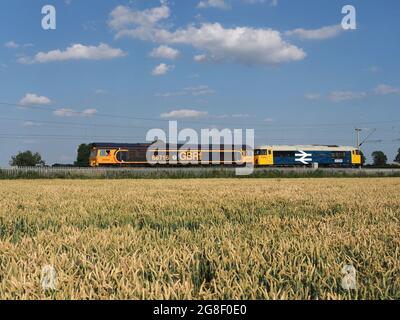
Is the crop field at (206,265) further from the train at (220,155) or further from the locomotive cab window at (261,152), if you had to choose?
the locomotive cab window at (261,152)

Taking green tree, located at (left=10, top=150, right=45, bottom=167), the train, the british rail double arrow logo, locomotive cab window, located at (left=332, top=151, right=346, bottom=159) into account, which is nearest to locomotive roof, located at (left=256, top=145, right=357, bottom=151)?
the train

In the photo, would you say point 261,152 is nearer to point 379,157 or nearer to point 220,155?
point 220,155

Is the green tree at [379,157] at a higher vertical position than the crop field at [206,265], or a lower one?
higher

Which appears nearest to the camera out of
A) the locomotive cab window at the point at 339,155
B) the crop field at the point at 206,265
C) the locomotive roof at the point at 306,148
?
the crop field at the point at 206,265

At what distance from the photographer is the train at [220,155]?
58531 millimetres

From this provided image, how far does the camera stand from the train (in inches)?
2304

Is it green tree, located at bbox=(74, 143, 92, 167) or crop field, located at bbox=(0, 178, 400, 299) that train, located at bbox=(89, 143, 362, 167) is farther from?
green tree, located at bbox=(74, 143, 92, 167)

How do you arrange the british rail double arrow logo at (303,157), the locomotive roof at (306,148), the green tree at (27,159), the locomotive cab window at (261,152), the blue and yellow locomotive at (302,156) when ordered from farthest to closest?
the green tree at (27,159) < the locomotive roof at (306,148) < the locomotive cab window at (261,152) < the blue and yellow locomotive at (302,156) < the british rail double arrow logo at (303,157)

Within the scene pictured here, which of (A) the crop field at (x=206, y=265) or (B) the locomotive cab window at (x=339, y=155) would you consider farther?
(B) the locomotive cab window at (x=339, y=155)

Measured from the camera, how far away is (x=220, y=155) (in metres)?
63.5

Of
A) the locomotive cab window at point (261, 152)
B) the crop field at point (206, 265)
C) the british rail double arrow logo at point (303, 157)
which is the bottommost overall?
the crop field at point (206, 265)

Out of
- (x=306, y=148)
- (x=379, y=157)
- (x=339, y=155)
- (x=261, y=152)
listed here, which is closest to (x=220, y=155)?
(x=261, y=152)

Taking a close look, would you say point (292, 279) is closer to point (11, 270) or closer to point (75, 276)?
point (75, 276)

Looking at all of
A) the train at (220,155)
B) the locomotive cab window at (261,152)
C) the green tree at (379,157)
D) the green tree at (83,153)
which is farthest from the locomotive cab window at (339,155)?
the green tree at (83,153)
